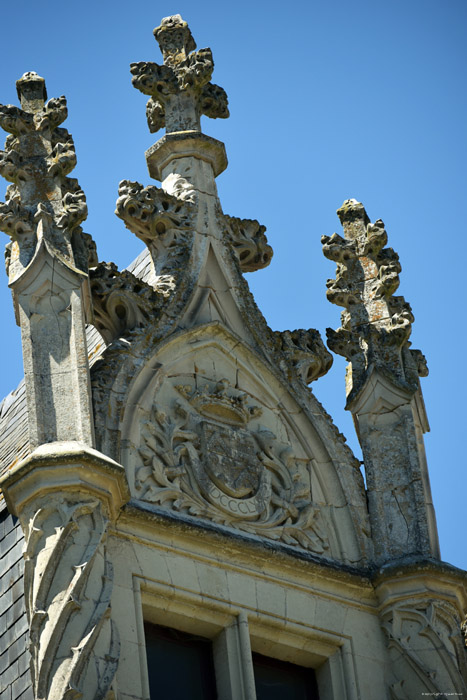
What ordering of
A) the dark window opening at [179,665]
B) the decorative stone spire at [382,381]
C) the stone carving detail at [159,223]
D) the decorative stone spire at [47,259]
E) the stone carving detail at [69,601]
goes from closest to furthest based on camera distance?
the stone carving detail at [69,601], the decorative stone spire at [47,259], the dark window opening at [179,665], the decorative stone spire at [382,381], the stone carving detail at [159,223]

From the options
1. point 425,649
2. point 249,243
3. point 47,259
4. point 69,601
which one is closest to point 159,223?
point 249,243

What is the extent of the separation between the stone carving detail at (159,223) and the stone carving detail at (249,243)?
18.0 inches

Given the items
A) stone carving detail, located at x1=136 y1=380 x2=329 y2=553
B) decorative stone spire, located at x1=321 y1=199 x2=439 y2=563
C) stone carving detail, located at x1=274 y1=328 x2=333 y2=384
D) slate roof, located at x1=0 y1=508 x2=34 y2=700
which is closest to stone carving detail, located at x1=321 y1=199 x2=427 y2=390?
decorative stone spire, located at x1=321 y1=199 x2=439 y2=563

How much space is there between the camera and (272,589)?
16922 mm

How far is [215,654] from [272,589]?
2.31ft

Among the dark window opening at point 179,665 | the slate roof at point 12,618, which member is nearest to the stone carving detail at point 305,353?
the slate roof at point 12,618

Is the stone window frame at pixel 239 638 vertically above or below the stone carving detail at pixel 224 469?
below

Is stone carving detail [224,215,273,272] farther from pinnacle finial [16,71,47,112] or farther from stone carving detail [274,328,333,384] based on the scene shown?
pinnacle finial [16,71,47,112]

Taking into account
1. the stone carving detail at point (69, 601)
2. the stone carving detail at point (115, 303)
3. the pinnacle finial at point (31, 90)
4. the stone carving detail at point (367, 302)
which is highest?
the pinnacle finial at point (31, 90)

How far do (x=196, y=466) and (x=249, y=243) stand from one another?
270cm

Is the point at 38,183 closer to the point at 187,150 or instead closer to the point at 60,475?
the point at 187,150

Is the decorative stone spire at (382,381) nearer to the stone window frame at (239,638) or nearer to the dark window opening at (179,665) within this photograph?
the stone window frame at (239,638)

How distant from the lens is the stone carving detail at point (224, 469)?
16938 millimetres

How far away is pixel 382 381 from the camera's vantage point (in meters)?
18.6
